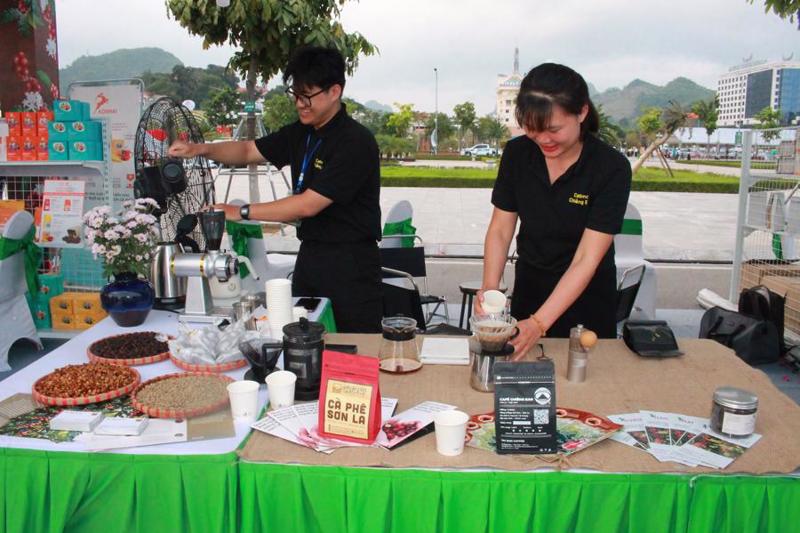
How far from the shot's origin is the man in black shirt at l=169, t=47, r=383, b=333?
2.18 meters

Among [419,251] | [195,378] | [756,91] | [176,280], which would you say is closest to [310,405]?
[195,378]

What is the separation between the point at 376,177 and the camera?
7.77ft

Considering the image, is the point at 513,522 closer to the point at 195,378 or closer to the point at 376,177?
the point at 195,378

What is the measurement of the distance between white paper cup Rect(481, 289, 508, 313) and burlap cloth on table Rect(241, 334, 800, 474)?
0.19 metres

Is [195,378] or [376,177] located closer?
[195,378]

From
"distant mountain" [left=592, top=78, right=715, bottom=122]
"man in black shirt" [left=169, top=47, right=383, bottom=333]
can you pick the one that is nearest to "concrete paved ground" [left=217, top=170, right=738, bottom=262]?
"man in black shirt" [left=169, top=47, right=383, bottom=333]

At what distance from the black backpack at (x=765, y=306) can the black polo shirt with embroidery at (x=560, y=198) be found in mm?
2428

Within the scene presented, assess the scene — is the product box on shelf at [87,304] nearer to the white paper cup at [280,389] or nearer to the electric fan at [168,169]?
the electric fan at [168,169]

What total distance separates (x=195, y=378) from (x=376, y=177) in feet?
3.50

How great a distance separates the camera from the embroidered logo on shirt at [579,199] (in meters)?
1.92

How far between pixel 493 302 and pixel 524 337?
0.12m

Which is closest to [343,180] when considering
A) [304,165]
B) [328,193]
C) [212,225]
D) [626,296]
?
[328,193]

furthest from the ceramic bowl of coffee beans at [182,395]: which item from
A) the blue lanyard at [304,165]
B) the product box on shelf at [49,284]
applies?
the product box on shelf at [49,284]

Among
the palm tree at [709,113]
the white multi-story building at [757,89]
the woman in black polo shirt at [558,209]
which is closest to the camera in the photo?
the woman in black polo shirt at [558,209]
